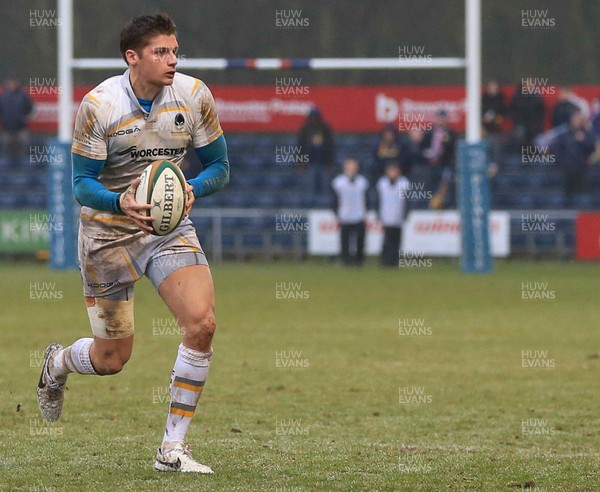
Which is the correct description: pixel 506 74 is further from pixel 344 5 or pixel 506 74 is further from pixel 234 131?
pixel 234 131

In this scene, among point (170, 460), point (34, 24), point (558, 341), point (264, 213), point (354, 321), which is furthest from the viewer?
point (34, 24)

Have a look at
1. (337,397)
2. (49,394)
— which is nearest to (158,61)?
(49,394)

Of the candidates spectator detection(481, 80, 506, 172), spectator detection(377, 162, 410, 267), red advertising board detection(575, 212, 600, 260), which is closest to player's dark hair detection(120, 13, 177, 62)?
spectator detection(377, 162, 410, 267)

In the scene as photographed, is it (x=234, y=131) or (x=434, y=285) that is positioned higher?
(x=234, y=131)

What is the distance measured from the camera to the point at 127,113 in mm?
7105

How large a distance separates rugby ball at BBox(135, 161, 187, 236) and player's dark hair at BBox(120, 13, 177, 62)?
1.96 feet

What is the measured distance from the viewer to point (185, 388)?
23.2 feet

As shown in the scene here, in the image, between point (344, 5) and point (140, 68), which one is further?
point (344, 5)

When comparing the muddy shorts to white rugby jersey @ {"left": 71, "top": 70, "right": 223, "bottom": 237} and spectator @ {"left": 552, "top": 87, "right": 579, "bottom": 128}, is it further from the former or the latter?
spectator @ {"left": 552, "top": 87, "right": 579, "bottom": 128}

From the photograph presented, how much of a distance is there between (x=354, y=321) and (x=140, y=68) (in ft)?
29.3

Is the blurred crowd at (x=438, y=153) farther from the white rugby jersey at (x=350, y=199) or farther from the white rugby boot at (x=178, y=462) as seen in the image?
the white rugby boot at (x=178, y=462)

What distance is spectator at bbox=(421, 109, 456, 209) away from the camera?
2712 centimetres

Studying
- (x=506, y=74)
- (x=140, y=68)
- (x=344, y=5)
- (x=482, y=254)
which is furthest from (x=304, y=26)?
(x=140, y=68)

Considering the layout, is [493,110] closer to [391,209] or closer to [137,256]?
[391,209]
